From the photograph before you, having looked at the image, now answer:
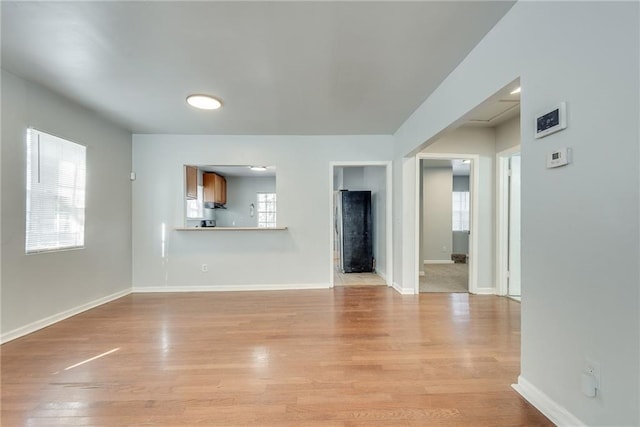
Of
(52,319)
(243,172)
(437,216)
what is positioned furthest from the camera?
(243,172)

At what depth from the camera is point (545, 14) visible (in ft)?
4.74

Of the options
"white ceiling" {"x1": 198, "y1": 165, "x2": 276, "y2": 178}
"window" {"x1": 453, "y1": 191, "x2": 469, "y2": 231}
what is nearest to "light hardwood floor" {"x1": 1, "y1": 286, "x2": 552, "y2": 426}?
"white ceiling" {"x1": 198, "y1": 165, "x2": 276, "y2": 178}

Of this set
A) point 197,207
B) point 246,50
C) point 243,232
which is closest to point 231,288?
point 243,232

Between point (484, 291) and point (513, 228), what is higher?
point (513, 228)

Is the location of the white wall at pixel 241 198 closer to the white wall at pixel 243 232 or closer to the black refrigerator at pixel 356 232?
the black refrigerator at pixel 356 232

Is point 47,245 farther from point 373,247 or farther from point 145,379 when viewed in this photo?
point 373,247

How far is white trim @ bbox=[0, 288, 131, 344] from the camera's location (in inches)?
97.8

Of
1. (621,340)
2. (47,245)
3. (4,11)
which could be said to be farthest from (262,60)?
(47,245)

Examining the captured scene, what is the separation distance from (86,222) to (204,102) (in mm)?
2082

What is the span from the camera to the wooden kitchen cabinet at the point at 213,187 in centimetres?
662

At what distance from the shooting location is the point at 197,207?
636 centimetres

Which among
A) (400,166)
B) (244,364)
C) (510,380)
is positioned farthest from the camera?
(400,166)

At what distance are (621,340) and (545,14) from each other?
62.0 inches

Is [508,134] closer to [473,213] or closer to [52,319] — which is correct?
[473,213]
